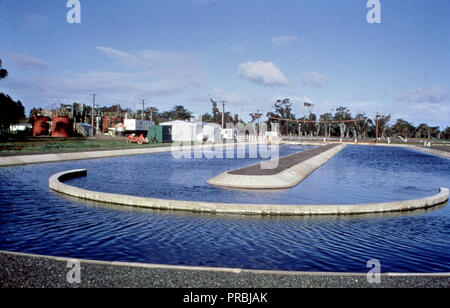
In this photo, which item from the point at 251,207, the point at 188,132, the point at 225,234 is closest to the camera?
the point at 225,234

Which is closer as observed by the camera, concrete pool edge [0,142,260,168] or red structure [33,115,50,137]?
concrete pool edge [0,142,260,168]

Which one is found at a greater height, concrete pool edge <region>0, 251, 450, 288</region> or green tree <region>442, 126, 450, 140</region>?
green tree <region>442, 126, 450, 140</region>

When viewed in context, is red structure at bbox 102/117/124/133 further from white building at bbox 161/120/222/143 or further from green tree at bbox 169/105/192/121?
green tree at bbox 169/105/192/121

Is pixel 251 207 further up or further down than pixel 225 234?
further up

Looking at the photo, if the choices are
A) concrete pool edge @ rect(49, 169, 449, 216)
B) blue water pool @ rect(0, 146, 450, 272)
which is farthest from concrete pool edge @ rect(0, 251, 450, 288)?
concrete pool edge @ rect(49, 169, 449, 216)

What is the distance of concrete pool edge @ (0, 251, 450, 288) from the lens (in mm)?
6449

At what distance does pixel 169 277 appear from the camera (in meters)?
6.71

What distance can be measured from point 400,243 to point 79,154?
32003mm

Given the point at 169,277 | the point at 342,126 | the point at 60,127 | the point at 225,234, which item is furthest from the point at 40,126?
the point at 342,126

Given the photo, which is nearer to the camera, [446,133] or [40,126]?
[40,126]

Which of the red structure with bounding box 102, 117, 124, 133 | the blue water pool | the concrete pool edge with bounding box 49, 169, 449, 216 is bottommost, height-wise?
the blue water pool

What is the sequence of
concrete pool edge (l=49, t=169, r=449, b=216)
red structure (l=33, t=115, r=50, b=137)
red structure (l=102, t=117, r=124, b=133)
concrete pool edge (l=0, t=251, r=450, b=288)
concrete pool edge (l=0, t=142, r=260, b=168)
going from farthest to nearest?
red structure (l=102, t=117, r=124, b=133) → red structure (l=33, t=115, r=50, b=137) → concrete pool edge (l=0, t=142, r=260, b=168) → concrete pool edge (l=49, t=169, r=449, b=216) → concrete pool edge (l=0, t=251, r=450, b=288)

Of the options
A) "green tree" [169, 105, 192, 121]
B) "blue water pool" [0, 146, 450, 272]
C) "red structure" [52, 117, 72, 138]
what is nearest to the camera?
"blue water pool" [0, 146, 450, 272]

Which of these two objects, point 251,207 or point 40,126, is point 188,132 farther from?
point 251,207
